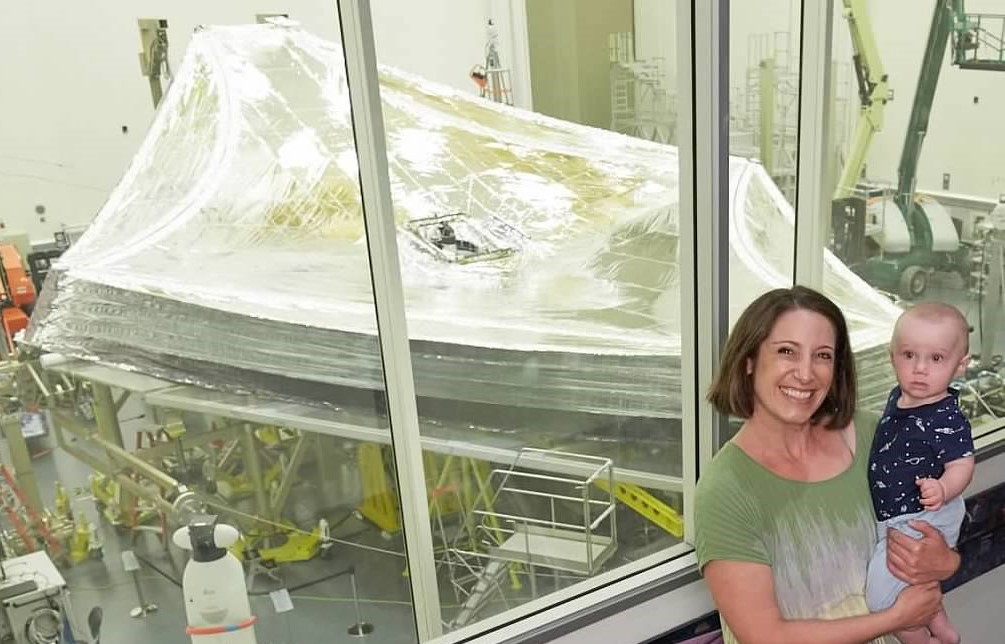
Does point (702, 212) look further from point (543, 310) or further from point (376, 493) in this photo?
point (376, 493)

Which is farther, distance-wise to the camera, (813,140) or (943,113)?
(943,113)

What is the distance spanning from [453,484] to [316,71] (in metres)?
1.45

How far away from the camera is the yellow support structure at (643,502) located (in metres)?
2.12

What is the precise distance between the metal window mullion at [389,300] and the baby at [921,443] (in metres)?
0.86

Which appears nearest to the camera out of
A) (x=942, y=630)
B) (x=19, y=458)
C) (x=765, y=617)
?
(x=765, y=617)

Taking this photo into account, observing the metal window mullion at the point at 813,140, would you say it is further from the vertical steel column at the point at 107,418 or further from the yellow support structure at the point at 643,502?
the vertical steel column at the point at 107,418

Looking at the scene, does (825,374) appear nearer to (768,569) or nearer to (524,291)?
(768,569)

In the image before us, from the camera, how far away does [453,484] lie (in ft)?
8.55

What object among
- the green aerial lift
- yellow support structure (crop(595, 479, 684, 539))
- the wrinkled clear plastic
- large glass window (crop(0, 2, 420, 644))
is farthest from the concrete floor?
the green aerial lift

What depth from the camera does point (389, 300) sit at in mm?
1562

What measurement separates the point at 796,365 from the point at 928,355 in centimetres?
20

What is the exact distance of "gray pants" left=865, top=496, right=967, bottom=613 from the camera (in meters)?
1.09

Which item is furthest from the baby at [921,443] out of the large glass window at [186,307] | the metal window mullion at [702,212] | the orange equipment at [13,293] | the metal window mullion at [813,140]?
the orange equipment at [13,293]

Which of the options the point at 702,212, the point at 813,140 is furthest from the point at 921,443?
the point at 813,140
